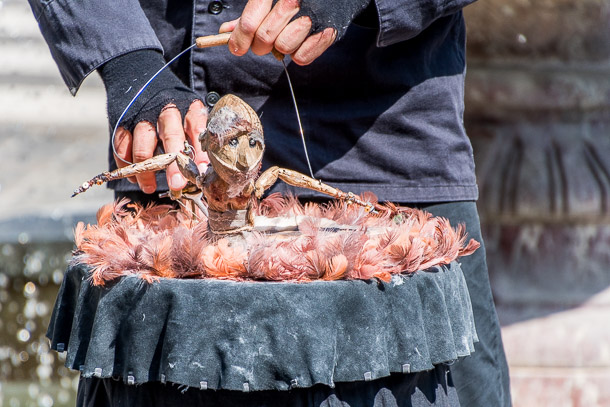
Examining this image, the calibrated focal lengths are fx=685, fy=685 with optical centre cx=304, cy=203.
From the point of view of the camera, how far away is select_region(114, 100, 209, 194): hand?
836 mm

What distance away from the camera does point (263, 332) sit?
672 mm

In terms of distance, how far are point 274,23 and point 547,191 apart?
1232mm

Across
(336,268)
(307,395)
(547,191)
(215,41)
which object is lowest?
A: (547,191)

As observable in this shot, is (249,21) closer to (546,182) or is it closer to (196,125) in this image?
(196,125)

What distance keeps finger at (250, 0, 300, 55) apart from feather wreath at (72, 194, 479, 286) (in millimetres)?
213

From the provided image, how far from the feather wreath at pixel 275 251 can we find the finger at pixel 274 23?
0.21 m

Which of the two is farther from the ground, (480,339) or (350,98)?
(350,98)

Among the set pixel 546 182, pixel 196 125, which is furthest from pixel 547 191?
pixel 196 125

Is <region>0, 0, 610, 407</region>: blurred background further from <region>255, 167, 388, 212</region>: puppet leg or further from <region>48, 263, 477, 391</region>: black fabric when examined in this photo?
<region>48, 263, 477, 391</region>: black fabric

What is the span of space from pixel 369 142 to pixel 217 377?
0.48 m

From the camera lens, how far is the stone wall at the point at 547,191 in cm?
178

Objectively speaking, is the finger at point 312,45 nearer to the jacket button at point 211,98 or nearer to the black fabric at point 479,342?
the jacket button at point 211,98

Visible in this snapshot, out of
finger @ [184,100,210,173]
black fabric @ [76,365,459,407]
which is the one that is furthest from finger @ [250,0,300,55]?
black fabric @ [76,365,459,407]

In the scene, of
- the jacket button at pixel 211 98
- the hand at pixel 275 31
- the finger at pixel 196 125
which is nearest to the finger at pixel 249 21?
the hand at pixel 275 31
